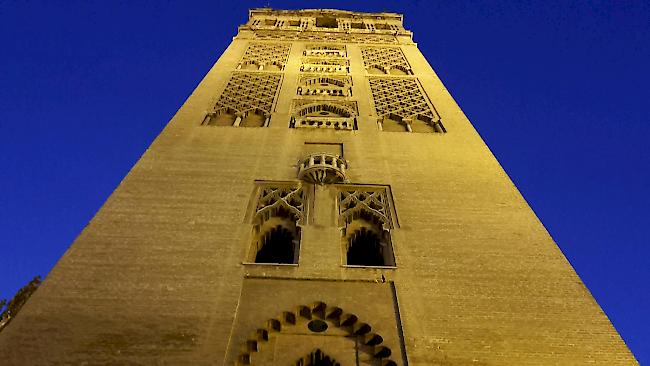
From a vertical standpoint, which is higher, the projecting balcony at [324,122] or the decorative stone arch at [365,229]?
the projecting balcony at [324,122]

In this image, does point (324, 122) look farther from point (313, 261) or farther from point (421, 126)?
point (313, 261)

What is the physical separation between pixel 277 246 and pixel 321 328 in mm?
1888

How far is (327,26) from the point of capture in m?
19.4

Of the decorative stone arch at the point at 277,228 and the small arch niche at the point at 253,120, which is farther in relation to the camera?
the small arch niche at the point at 253,120

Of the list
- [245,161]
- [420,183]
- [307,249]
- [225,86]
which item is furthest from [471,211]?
[225,86]

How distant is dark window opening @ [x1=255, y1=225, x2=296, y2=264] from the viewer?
7.09 meters

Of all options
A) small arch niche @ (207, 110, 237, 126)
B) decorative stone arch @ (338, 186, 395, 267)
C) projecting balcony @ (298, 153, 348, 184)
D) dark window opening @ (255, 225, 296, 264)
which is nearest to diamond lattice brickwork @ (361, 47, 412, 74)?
small arch niche @ (207, 110, 237, 126)

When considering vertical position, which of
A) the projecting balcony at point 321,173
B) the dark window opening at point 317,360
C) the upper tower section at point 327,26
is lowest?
the dark window opening at point 317,360

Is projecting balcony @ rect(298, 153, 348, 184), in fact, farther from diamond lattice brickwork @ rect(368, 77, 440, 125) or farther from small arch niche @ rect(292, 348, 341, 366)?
small arch niche @ rect(292, 348, 341, 366)

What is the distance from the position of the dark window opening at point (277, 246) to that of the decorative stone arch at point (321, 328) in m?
1.48

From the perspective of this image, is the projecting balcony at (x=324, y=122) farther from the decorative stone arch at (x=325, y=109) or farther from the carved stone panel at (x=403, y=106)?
the carved stone panel at (x=403, y=106)

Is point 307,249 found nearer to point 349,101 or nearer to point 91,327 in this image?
point 91,327

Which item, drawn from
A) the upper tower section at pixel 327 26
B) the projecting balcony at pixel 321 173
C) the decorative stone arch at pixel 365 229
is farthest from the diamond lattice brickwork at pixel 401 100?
the upper tower section at pixel 327 26

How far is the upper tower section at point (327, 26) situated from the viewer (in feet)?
55.1
